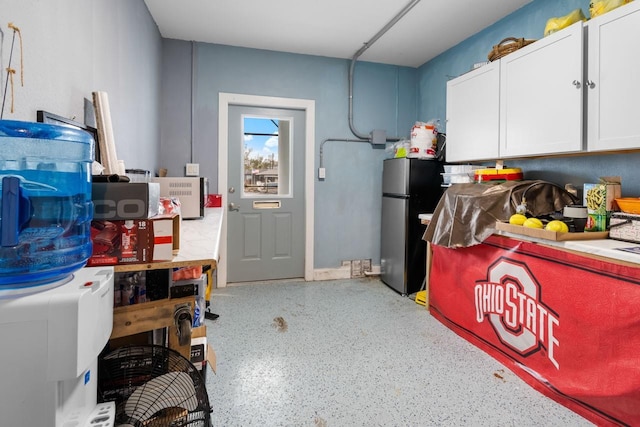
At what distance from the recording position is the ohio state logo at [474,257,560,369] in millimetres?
1940

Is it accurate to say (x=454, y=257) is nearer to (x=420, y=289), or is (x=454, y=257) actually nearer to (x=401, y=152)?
(x=420, y=289)

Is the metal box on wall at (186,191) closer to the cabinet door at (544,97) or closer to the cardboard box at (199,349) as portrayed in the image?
the cardboard box at (199,349)

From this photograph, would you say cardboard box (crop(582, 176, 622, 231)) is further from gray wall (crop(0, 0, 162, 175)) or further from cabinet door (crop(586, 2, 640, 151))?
gray wall (crop(0, 0, 162, 175))

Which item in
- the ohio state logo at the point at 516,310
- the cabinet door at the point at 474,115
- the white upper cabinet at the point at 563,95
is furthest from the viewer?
the cabinet door at the point at 474,115

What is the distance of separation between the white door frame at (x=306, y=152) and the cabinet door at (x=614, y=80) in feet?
8.29

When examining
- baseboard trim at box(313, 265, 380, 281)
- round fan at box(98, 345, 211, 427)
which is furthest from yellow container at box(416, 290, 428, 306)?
round fan at box(98, 345, 211, 427)

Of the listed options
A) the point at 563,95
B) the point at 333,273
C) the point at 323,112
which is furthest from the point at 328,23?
the point at 333,273

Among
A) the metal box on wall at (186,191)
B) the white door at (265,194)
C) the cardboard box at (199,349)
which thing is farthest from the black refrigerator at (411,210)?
the cardboard box at (199,349)

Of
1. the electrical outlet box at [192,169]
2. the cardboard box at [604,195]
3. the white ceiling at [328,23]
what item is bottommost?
the cardboard box at [604,195]

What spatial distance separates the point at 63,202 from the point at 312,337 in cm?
197

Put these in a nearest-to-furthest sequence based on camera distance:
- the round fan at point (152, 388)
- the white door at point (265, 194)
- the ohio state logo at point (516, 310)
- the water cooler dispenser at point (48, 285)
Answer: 1. the water cooler dispenser at point (48, 285)
2. the round fan at point (152, 388)
3. the ohio state logo at point (516, 310)
4. the white door at point (265, 194)

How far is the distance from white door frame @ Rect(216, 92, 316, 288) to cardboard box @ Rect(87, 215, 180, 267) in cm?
237

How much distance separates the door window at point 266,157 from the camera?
3805mm

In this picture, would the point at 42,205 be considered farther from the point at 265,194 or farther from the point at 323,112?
the point at 323,112
